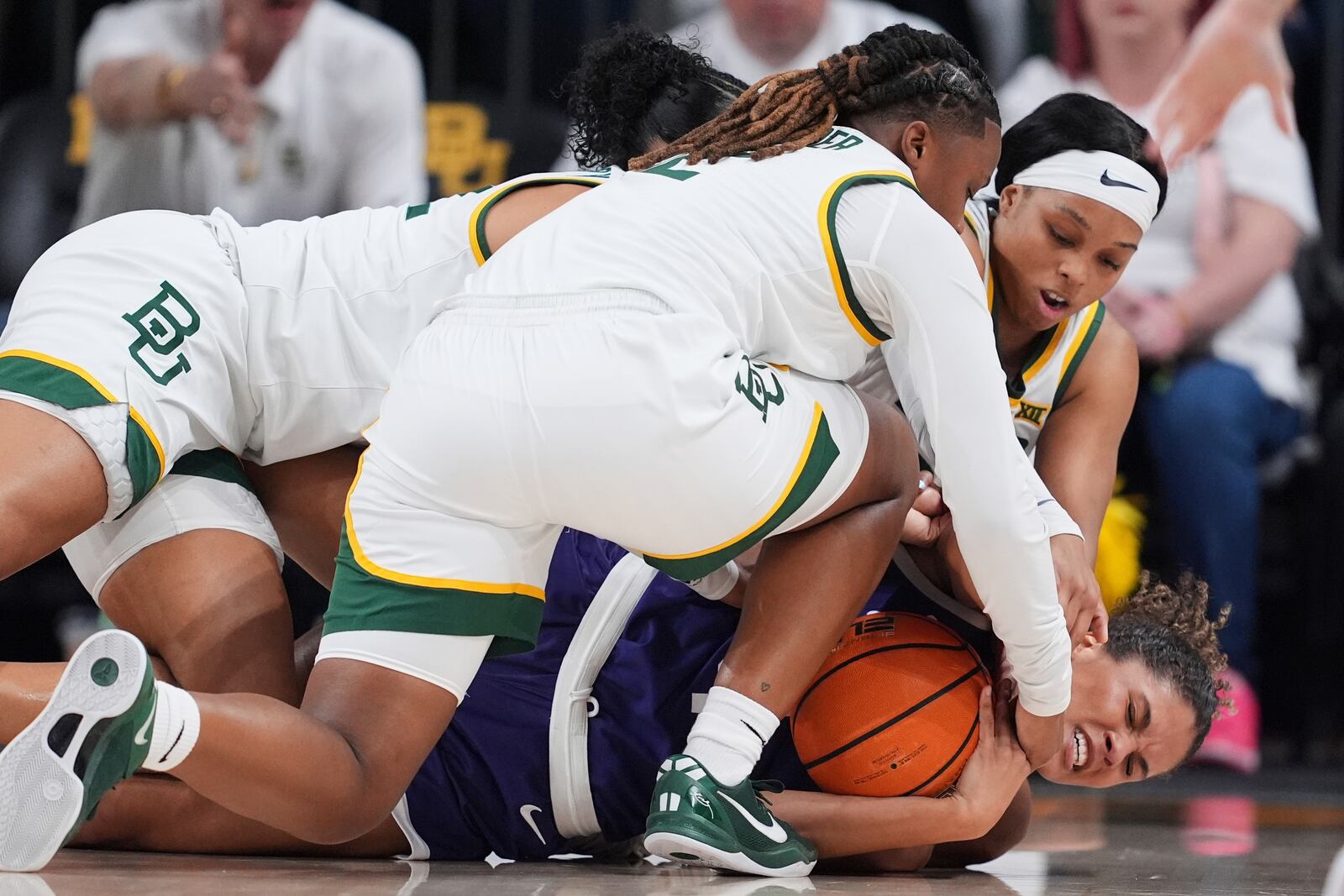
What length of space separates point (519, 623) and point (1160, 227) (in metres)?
3.50

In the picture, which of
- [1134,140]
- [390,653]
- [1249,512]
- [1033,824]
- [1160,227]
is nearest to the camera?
[390,653]

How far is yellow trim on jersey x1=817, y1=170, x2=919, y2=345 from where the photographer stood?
7.11 ft

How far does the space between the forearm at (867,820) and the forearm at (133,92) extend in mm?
3796

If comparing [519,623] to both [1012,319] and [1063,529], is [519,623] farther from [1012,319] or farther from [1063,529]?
[1012,319]

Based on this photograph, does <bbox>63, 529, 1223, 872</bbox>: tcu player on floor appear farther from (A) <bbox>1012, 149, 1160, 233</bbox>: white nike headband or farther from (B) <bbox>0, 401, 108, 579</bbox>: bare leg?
(A) <bbox>1012, 149, 1160, 233</bbox>: white nike headband

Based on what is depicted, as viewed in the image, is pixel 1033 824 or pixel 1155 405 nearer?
pixel 1033 824

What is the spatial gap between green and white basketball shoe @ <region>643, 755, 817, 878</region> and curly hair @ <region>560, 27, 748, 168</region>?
4.32 feet

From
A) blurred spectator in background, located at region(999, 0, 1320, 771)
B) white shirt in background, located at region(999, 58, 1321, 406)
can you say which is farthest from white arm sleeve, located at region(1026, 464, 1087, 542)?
white shirt in background, located at region(999, 58, 1321, 406)

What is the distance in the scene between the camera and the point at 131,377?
7.66 ft

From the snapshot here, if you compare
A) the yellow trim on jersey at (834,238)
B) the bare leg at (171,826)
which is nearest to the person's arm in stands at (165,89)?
the bare leg at (171,826)

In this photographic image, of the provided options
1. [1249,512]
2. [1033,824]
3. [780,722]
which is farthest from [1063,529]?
[1249,512]

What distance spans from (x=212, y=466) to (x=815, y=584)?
3.23ft

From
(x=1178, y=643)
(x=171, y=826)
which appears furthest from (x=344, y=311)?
(x=1178, y=643)

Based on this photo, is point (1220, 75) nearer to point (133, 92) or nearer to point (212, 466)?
point (133, 92)
